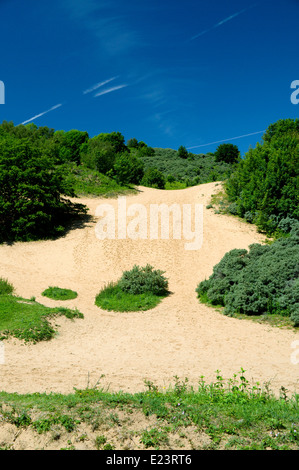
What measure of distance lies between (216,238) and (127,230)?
17.6ft

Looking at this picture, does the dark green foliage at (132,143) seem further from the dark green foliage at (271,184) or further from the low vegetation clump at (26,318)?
the low vegetation clump at (26,318)

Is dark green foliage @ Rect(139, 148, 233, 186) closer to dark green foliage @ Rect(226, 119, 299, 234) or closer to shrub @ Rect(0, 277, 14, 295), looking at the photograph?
dark green foliage @ Rect(226, 119, 299, 234)

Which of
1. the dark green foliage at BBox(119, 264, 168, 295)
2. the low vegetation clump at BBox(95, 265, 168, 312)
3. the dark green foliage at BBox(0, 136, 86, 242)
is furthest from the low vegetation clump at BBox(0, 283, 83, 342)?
the dark green foliage at BBox(0, 136, 86, 242)

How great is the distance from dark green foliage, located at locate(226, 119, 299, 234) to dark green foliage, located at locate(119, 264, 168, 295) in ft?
32.3

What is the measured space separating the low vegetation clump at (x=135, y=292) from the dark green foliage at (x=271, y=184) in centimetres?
999

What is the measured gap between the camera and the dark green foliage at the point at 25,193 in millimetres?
17984

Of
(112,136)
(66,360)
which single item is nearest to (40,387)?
(66,360)

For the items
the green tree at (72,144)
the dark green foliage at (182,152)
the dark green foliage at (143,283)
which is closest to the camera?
Answer: the dark green foliage at (143,283)

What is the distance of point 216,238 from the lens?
61.1 feet

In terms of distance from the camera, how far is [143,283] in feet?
40.4

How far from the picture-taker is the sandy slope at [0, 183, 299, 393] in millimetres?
5828

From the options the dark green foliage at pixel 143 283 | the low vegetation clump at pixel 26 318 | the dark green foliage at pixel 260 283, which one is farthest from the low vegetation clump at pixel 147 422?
the dark green foliage at pixel 143 283
